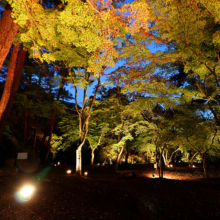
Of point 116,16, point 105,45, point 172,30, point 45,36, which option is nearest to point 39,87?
point 45,36

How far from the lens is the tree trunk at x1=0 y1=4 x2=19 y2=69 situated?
13.5 ft

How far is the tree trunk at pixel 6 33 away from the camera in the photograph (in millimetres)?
4129

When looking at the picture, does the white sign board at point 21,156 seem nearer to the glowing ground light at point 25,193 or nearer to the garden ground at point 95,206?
the garden ground at point 95,206

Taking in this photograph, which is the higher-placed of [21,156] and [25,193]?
[21,156]

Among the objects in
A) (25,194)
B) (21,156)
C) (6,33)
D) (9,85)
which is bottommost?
(25,194)

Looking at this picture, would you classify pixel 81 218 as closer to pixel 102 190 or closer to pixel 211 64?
pixel 102 190

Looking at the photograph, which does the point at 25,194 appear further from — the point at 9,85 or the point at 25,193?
the point at 9,85

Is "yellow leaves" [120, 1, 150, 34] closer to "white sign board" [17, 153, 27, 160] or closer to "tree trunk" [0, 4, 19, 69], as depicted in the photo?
"tree trunk" [0, 4, 19, 69]

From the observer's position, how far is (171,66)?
9133mm

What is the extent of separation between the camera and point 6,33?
4.27m

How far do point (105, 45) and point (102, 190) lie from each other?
16.1 ft

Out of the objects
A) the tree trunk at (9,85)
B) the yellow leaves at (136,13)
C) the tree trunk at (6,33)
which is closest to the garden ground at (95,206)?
the tree trunk at (9,85)

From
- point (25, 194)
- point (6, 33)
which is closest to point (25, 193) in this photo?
point (25, 194)

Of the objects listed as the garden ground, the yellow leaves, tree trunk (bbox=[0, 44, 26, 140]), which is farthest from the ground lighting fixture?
the yellow leaves
